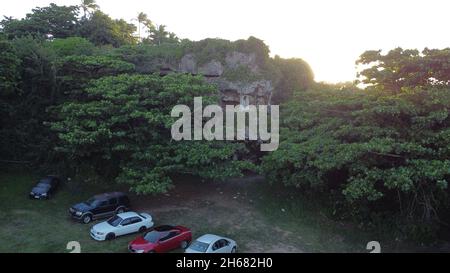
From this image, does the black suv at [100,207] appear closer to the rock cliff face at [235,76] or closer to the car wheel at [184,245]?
the car wheel at [184,245]

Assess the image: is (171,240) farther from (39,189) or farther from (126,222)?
(39,189)

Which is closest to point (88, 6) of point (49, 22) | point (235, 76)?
point (49, 22)

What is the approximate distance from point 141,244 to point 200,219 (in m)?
4.00

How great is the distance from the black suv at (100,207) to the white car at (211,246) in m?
5.58

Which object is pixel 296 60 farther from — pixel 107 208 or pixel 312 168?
pixel 107 208

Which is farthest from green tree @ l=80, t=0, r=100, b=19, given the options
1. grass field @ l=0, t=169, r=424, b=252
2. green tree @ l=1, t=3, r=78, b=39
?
grass field @ l=0, t=169, r=424, b=252

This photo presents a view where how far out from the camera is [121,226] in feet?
51.6

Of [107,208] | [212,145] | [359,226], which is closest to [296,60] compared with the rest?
[212,145]

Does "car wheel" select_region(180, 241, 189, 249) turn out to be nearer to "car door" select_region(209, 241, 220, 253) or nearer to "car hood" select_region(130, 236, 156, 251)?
"car hood" select_region(130, 236, 156, 251)

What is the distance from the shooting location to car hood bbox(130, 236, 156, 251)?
14.1m

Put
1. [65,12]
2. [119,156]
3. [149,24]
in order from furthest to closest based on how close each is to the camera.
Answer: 1. [149,24]
2. [65,12]
3. [119,156]

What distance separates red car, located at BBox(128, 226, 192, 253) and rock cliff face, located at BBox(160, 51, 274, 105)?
11907 millimetres

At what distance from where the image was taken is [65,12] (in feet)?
122

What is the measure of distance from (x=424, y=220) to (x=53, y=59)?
20.9m
